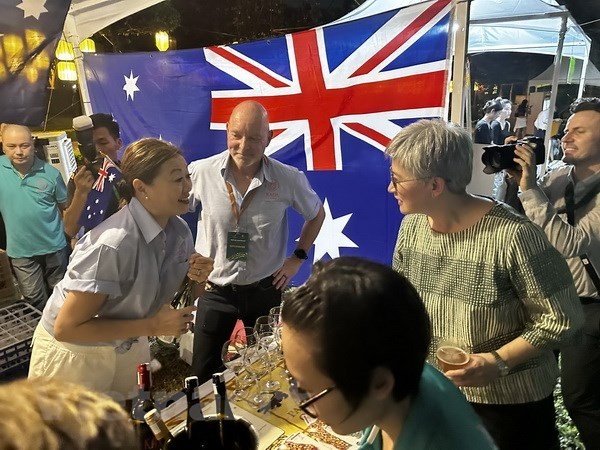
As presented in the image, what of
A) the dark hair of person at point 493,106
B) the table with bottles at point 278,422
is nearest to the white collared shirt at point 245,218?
the table with bottles at point 278,422

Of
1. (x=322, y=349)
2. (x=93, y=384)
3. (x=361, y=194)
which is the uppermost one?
(x=322, y=349)

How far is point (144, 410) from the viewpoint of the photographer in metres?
1.19

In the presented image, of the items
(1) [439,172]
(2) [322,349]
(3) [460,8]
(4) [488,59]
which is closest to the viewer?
(2) [322,349]

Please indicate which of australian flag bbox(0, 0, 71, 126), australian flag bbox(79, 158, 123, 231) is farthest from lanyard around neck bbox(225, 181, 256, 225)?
australian flag bbox(0, 0, 71, 126)

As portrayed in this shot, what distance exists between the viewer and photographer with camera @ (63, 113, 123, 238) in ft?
10.1

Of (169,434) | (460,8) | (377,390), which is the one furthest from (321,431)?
(460,8)

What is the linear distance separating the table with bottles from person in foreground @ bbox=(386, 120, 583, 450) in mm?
416

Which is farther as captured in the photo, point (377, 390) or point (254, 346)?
point (254, 346)

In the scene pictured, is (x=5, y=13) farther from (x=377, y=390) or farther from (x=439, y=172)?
(x=377, y=390)

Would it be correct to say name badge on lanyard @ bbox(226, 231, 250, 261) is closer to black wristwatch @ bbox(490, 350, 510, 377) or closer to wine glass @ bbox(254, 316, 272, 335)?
wine glass @ bbox(254, 316, 272, 335)

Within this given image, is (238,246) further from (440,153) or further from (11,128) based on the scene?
(11,128)

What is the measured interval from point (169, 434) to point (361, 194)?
205 cm

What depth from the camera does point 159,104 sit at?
3643mm

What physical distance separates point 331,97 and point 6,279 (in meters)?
2.90
